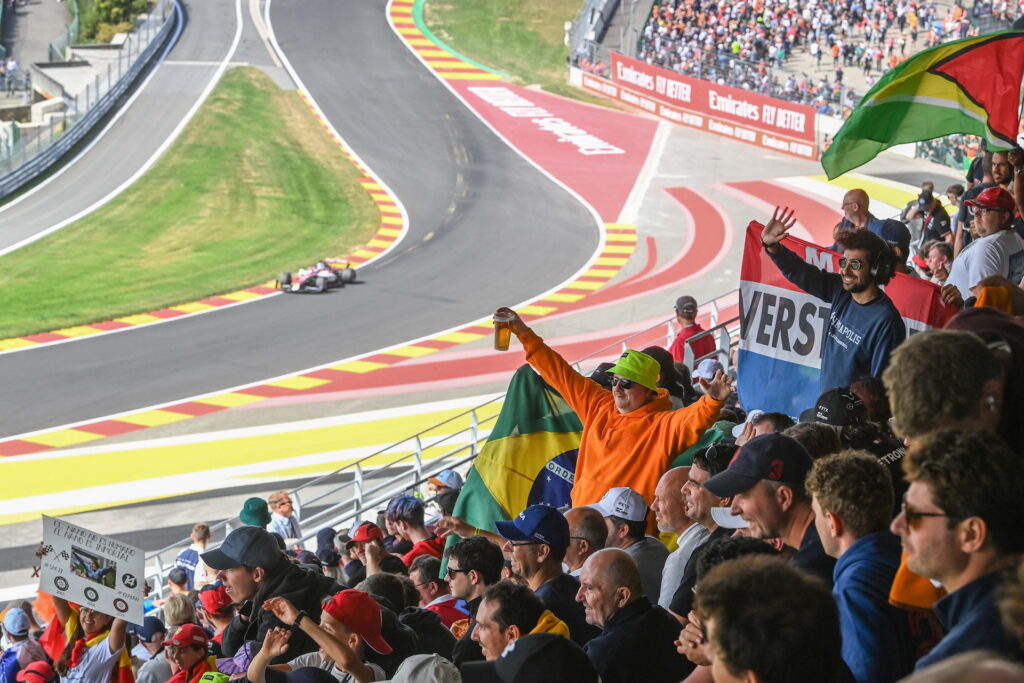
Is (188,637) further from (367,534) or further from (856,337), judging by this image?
(856,337)

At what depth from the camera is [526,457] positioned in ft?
29.6

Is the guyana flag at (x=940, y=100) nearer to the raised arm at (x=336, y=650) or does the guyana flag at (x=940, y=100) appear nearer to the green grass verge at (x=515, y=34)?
the raised arm at (x=336, y=650)

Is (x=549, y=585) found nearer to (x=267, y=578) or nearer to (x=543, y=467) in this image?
(x=267, y=578)

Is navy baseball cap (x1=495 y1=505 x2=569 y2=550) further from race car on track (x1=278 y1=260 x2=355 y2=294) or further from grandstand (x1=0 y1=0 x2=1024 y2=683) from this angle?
race car on track (x1=278 y1=260 x2=355 y2=294)

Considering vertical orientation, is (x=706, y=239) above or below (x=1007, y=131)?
below

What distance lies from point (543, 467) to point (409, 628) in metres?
2.93

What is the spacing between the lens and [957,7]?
40375 millimetres

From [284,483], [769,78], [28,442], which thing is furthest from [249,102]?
[284,483]

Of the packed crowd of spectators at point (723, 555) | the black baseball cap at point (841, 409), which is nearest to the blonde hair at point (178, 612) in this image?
the packed crowd of spectators at point (723, 555)

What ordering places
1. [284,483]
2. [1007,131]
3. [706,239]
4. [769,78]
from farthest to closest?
[769,78]
[706,239]
[284,483]
[1007,131]

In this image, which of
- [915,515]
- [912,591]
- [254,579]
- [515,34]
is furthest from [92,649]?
[515,34]

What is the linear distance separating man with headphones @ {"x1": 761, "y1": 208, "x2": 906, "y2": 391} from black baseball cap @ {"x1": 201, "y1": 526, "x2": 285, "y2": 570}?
3328mm

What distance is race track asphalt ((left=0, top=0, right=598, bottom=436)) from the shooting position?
23188 mm

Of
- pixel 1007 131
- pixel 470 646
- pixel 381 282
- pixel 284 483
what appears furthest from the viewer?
pixel 381 282
